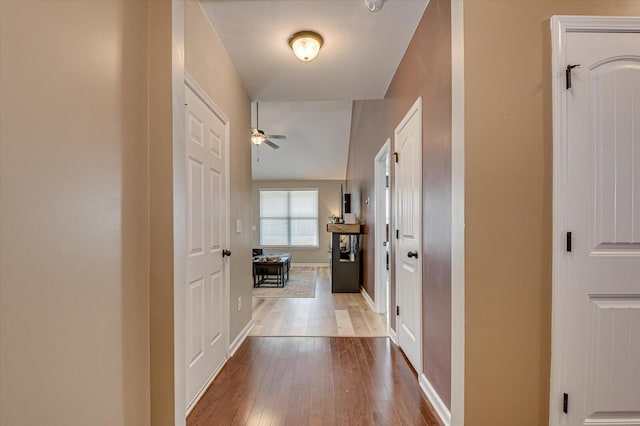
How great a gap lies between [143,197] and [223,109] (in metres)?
1.36

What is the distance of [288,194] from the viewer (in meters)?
9.27

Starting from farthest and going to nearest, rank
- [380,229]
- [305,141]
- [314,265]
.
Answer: [314,265] < [305,141] < [380,229]

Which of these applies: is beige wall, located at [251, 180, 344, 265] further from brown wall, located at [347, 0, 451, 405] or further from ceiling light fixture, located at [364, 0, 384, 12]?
ceiling light fixture, located at [364, 0, 384, 12]

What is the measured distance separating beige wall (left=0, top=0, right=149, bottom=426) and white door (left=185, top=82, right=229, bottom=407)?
45 cm

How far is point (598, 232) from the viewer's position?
1410 millimetres

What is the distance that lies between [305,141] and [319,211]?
8.48ft

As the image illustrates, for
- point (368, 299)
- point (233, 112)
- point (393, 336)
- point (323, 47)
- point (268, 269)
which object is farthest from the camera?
point (268, 269)

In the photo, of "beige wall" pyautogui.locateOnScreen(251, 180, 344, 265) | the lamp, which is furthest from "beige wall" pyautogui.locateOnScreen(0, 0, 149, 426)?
"beige wall" pyautogui.locateOnScreen(251, 180, 344, 265)

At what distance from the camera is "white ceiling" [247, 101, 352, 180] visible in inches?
236

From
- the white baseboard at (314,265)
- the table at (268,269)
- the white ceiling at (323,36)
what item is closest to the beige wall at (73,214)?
the white ceiling at (323,36)

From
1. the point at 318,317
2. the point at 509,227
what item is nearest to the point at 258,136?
the point at 318,317

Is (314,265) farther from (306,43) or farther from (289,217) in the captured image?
(306,43)

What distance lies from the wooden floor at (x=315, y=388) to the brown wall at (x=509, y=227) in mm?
595

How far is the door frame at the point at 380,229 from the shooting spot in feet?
13.2
